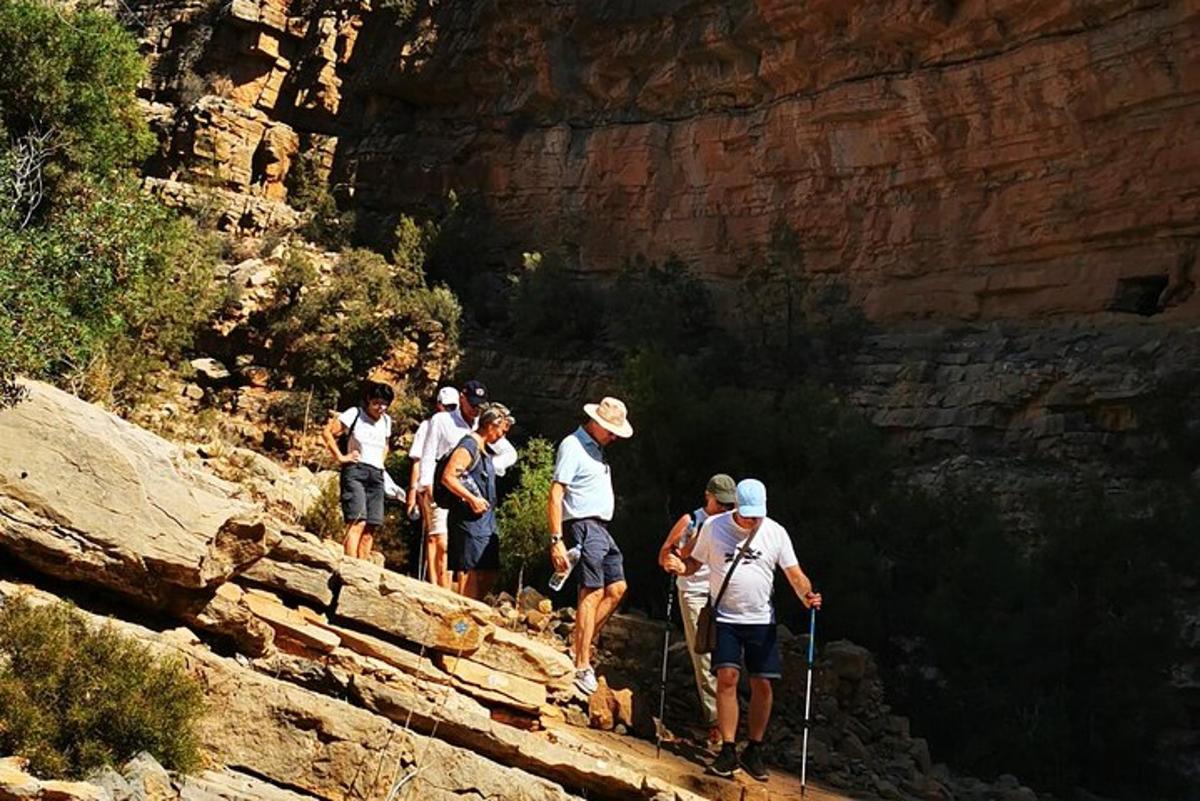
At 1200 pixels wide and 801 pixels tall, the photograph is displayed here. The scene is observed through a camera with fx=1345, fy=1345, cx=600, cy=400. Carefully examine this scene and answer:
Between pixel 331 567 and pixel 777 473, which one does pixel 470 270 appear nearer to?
pixel 777 473

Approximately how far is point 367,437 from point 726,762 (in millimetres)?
4024

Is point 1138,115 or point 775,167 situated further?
point 775,167

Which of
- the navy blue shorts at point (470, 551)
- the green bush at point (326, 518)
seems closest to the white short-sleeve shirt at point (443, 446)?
the navy blue shorts at point (470, 551)

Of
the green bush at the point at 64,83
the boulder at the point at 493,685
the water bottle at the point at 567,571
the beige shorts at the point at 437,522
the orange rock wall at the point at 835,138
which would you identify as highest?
the orange rock wall at the point at 835,138

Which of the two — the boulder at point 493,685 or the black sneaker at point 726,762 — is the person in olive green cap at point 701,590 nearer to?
the black sneaker at point 726,762

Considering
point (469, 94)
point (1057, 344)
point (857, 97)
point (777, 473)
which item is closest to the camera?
point (777, 473)

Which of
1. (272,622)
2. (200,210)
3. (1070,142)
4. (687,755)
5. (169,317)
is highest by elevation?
(1070,142)

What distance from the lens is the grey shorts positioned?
1050cm

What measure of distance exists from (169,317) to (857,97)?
1423 cm

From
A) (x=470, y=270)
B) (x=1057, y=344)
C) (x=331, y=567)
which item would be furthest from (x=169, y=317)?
(x=1057, y=344)

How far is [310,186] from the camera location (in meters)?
32.1

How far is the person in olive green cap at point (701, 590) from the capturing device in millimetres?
8883

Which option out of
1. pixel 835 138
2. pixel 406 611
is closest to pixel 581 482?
pixel 406 611

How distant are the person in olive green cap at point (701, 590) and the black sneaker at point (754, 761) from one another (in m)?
0.45
